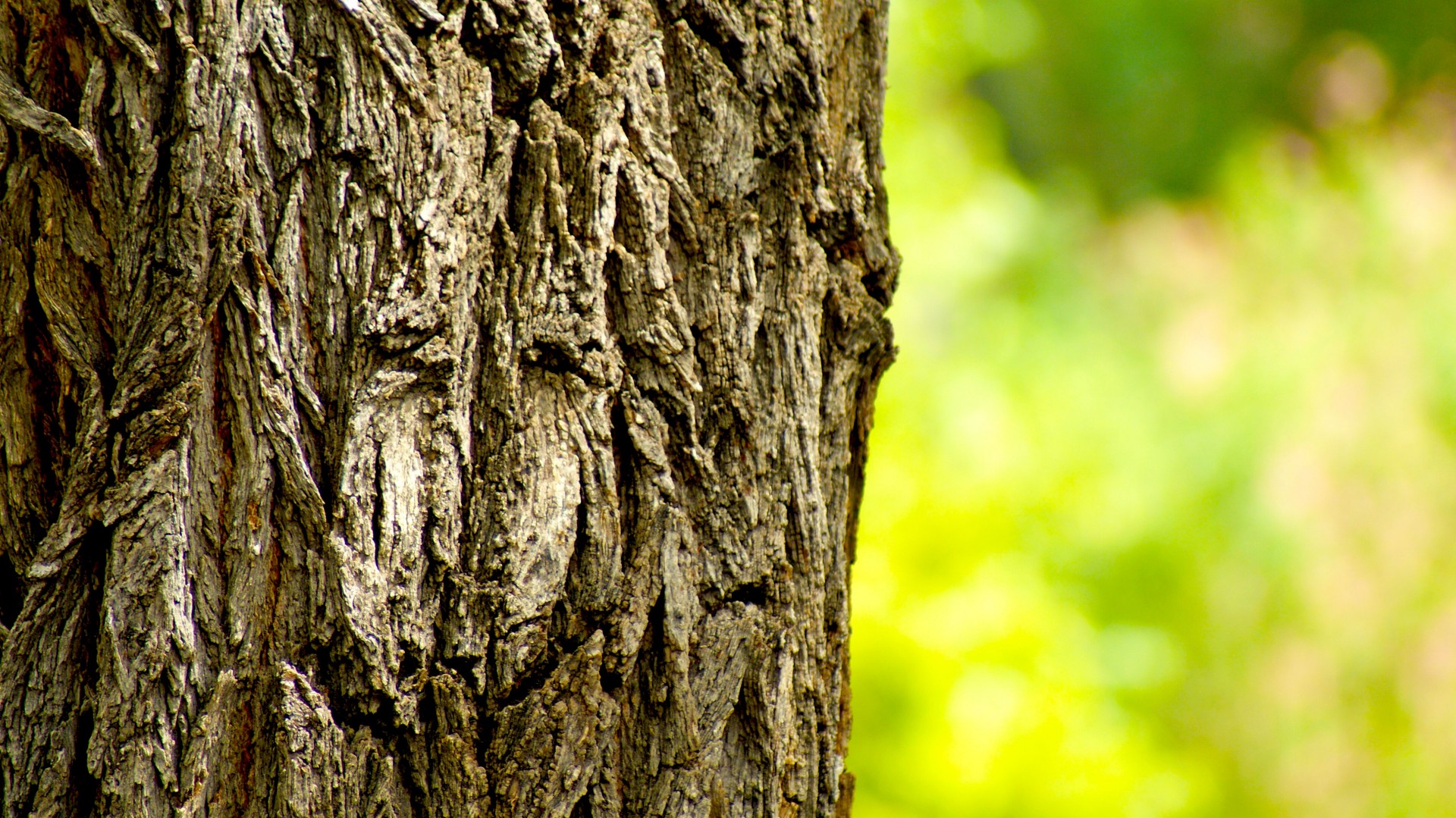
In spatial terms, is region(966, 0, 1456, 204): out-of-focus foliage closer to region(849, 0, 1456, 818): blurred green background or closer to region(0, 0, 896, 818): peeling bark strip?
region(849, 0, 1456, 818): blurred green background

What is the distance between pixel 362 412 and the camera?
0.56 m

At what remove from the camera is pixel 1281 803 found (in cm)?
294

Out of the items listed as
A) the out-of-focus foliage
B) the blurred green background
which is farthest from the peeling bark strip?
the out-of-focus foliage

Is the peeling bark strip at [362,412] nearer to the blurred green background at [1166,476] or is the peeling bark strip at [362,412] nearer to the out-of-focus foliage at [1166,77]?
the blurred green background at [1166,476]

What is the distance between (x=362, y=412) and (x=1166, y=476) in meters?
3.17

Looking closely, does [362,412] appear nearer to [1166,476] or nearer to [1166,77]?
[1166,476]

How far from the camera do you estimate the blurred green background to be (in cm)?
183

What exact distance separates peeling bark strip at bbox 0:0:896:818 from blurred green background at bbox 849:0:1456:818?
127cm

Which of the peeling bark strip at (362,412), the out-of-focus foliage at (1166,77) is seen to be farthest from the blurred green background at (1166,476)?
the peeling bark strip at (362,412)

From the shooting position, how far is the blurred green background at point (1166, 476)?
183 centimetres

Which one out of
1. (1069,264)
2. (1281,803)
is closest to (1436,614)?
(1281,803)

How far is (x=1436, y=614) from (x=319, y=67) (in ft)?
11.2

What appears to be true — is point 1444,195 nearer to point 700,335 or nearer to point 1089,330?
point 1089,330

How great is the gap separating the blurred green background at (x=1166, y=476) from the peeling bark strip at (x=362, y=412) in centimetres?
127
